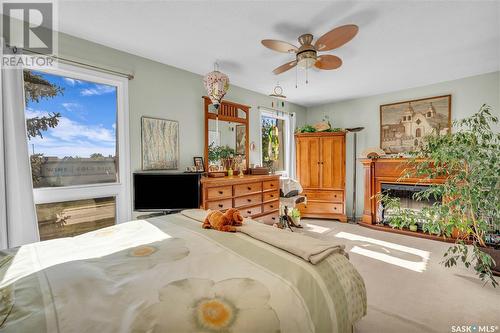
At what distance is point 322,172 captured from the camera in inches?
187

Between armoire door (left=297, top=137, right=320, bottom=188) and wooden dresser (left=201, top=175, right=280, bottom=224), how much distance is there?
1.29 meters

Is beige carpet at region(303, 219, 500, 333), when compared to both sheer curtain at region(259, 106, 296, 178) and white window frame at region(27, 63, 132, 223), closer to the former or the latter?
sheer curtain at region(259, 106, 296, 178)

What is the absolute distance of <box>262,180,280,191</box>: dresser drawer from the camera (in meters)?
3.58

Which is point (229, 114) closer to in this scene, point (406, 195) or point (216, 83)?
point (216, 83)

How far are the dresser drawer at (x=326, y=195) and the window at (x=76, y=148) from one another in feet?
11.5

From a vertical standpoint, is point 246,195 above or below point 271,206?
above

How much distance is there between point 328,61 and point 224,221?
1.90 metres

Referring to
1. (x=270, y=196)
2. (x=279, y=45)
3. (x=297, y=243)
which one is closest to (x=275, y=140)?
(x=270, y=196)

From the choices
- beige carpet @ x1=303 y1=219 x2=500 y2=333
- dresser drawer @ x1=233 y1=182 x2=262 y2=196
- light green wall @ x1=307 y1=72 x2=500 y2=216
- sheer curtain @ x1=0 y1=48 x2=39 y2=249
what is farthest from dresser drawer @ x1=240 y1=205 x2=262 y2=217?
light green wall @ x1=307 y1=72 x2=500 y2=216

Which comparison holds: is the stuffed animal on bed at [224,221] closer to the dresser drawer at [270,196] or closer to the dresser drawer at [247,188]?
the dresser drawer at [247,188]

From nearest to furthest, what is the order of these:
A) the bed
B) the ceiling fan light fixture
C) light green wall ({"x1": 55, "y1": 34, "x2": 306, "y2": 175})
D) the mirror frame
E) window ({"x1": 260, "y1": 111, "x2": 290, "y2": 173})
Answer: the bed → the ceiling fan light fixture → light green wall ({"x1": 55, "y1": 34, "x2": 306, "y2": 175}) → the mirror frame → window ({"x1": 260, "y1": 111, "x2": 290, "y2": 173})

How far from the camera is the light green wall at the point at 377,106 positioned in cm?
342

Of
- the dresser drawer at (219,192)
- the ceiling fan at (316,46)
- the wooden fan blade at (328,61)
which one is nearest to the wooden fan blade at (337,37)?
the ceiling fan at (316,46)

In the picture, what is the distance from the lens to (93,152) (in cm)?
250
